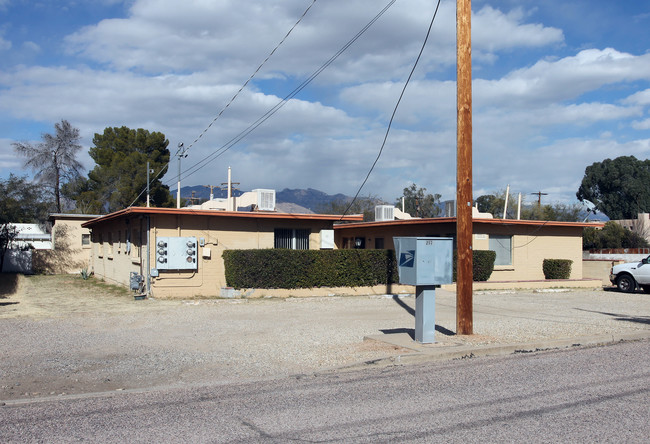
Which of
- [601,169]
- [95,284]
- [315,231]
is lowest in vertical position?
[95,284]

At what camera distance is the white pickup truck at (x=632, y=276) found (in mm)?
22109

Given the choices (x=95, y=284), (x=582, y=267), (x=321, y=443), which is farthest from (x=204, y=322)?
(x=582, y=267)

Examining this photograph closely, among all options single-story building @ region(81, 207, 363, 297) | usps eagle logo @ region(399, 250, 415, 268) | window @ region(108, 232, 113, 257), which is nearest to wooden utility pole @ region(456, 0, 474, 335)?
usps eagle logo @ region(399, 250, 415, 268)

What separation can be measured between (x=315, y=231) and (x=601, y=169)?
69.3 m

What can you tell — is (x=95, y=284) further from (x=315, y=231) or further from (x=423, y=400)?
(x=423, y=400)

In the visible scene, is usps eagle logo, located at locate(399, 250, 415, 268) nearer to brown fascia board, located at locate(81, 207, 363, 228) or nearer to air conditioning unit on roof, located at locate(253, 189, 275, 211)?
brown fascia board, located at locate(81, 207, 363, 228)

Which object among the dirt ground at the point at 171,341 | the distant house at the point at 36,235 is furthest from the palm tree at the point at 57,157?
the dirt ground at the point at 171,341

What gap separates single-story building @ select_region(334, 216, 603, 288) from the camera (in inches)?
949

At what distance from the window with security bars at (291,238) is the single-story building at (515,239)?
4.95 meters

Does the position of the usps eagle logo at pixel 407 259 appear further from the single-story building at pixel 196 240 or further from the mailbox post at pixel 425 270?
the single-story building at pixel 196 240

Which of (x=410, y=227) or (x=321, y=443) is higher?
(x=410, y=227)

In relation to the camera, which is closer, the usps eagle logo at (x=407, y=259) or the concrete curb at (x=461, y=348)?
the concrete curb at (x=461, y=348)

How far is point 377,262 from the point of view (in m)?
20.3

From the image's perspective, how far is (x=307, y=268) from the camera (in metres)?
19.2
